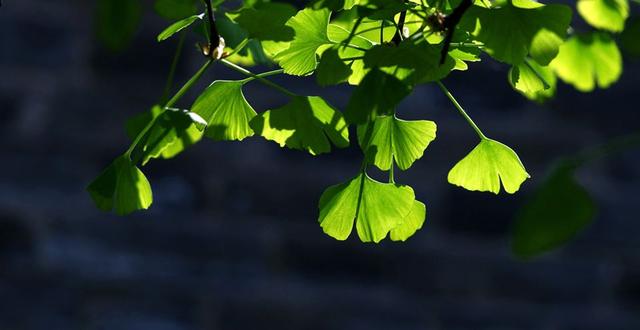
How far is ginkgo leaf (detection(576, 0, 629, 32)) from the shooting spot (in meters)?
0.64

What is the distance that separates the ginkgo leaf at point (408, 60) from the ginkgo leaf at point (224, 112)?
0.13 m

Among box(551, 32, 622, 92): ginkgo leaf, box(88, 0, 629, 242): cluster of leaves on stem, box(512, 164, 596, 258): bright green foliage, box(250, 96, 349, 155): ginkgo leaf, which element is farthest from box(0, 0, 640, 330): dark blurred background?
box(512, 164, 596, 258): bright green foliage

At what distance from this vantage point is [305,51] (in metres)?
0.49

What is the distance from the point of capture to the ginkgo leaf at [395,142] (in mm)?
516

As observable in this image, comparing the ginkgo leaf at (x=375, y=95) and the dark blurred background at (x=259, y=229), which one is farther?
the dark blurred background at (x=259, y=229)

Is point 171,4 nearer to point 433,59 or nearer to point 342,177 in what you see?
point 433,59

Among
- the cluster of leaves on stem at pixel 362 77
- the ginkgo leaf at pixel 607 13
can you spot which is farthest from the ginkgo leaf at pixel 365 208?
the ginkgo leaf at pixel 607 13

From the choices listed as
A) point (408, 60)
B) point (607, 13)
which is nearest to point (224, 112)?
point (408, 60)

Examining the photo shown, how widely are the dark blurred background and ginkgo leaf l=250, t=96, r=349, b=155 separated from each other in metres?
1.20

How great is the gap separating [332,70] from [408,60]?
42mm

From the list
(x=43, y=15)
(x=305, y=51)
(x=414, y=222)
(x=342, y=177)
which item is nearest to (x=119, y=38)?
(x=305, y=51)

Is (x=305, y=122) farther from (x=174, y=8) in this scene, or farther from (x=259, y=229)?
(x=259, y=229)

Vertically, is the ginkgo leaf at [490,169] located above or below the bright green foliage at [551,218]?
below

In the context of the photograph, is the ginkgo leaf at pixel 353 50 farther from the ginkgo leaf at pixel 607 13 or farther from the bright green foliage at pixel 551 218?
the ginkgo leaf at pixel 607 13
